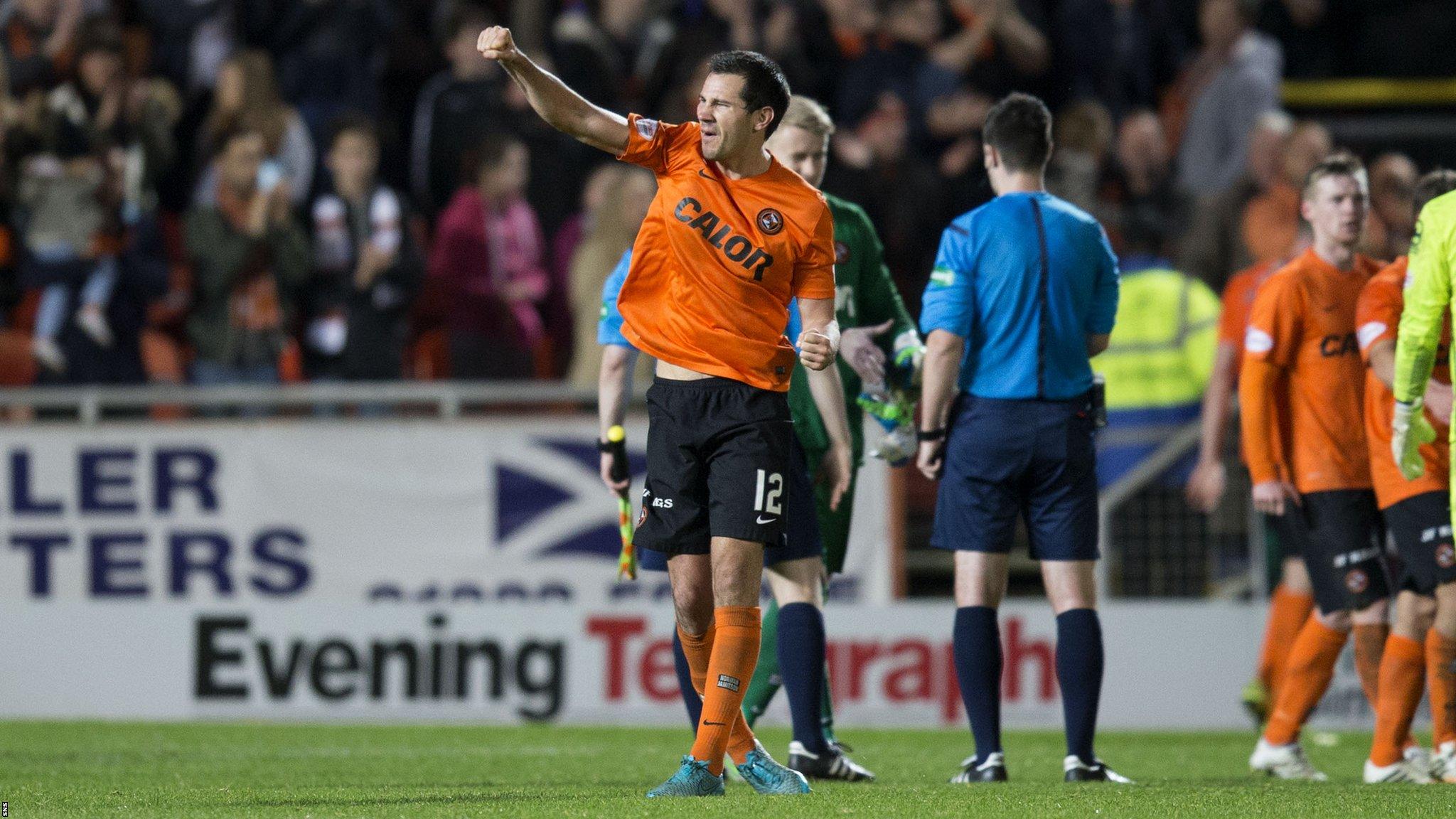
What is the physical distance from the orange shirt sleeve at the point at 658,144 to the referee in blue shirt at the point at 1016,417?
1.41 metres

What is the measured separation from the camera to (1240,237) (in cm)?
1282

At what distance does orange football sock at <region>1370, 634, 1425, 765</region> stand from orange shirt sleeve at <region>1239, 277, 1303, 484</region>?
78 cm

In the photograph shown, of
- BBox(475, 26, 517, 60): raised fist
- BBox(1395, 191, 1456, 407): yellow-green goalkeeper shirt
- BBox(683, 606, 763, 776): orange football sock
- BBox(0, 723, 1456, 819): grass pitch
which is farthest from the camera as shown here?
BBox(1395, 191, 1456, 407): yellow-green goalkeeper shirt

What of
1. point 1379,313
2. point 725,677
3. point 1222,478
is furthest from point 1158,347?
point 725,677

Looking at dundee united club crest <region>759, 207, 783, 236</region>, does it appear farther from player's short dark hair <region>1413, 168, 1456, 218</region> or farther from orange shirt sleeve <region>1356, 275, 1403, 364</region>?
player's short dark hair <region>1413, 168, 1456, 218</region>

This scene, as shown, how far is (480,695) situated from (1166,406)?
4005 millimetres

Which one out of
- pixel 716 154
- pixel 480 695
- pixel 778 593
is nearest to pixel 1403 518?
pixel 778 593

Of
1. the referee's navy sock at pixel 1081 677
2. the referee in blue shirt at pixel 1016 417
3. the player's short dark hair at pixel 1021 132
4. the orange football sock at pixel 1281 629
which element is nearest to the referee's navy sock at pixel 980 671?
the referee in blue shirt at pixel 1016 417

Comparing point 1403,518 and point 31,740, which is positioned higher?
point 1403,518

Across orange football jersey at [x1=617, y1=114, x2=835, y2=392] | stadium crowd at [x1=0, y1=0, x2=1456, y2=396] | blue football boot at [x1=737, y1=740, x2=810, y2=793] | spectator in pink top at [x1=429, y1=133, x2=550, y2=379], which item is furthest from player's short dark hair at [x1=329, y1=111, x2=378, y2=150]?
blue football boot at [x1=737, y1=740, x2=810, y2=793]

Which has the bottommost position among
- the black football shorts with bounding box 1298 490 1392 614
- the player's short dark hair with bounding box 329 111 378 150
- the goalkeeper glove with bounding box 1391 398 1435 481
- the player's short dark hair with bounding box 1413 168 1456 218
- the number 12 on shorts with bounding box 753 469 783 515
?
the black football shorts with bounding box 1298 490 1392 614

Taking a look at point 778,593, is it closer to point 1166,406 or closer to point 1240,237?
point 1166,406

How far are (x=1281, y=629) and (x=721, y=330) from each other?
4464mm

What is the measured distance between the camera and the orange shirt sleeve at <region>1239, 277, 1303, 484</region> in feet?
25.3
